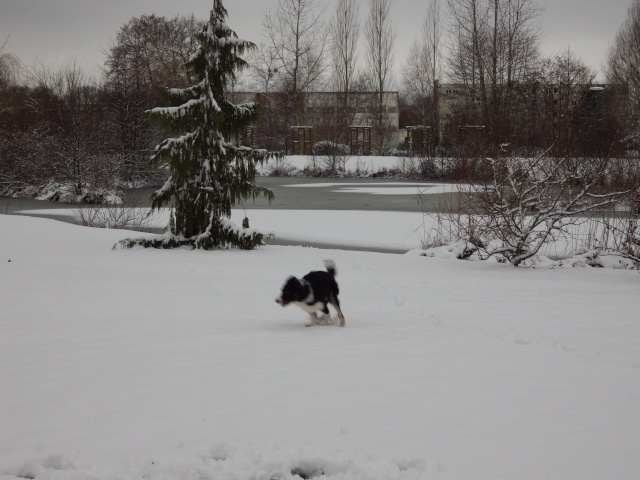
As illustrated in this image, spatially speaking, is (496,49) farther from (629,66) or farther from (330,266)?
(330,266)

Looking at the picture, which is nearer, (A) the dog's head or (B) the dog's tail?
(A) the dog's head

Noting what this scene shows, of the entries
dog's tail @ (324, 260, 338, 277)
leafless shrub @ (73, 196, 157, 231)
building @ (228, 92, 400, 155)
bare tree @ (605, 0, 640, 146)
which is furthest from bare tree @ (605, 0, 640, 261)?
dog's tail @ (324, 260, 338, 277)

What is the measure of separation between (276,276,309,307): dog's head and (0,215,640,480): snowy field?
390mm

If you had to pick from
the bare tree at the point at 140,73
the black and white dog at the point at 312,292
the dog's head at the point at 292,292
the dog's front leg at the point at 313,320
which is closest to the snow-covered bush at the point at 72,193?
the bare tree at the point at 140,73

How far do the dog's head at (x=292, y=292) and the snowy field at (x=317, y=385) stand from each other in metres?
0.39

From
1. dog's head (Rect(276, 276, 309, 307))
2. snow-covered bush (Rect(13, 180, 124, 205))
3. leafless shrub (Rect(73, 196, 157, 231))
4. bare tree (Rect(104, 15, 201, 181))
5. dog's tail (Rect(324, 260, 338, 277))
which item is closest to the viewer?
dog's head (Rect(276, 276, 309, 307))

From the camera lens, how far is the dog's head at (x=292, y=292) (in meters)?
6.45

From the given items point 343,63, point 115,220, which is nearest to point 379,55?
point 343,63

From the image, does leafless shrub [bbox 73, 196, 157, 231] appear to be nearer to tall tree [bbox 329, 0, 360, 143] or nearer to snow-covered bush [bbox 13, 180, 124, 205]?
snow-covered bush [bbox 13, 180, 124, 205]

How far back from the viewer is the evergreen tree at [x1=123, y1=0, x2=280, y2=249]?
43.6 feet

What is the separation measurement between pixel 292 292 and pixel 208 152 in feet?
25.6

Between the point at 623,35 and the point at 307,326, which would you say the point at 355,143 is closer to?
the point at 623,35

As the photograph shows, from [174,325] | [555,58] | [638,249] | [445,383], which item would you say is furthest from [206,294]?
[555,58]

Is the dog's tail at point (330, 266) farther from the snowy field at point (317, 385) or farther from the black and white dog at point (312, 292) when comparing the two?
the snowy field at point (317, 385)
